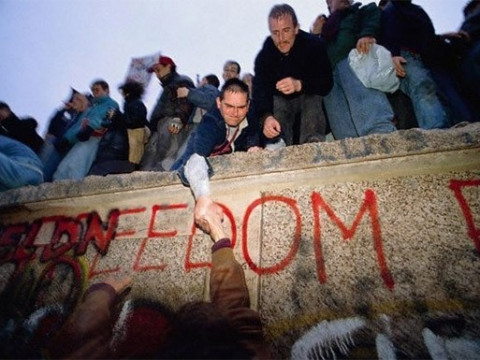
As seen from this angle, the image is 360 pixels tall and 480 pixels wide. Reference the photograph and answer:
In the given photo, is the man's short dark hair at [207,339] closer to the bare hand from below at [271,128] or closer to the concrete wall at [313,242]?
the concrete wall at [313,242]

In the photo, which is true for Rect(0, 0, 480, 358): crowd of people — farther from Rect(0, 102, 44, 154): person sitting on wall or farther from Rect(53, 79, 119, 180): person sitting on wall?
Rect(0, 102, 44, 154): person sitting on wall

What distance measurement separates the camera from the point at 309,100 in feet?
9.05

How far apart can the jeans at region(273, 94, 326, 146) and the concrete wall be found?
312mm

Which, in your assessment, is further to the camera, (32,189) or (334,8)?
(334,8)

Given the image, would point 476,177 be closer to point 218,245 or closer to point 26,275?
point 218,245

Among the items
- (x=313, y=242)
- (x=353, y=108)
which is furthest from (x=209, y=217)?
(x=353, y=108)

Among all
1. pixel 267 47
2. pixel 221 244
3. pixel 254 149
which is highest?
pixel 267 47

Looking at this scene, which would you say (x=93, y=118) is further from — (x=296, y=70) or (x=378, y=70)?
(x=378, y=70)

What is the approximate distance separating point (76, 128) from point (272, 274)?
267 cm

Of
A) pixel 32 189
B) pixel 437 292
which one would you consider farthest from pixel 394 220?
pixel 32 189

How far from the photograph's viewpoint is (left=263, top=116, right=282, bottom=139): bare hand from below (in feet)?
8.30

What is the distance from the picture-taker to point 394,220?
2043 millimetres

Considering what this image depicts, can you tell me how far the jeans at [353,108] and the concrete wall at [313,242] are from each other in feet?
0.88

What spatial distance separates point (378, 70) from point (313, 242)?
1.42 meters
